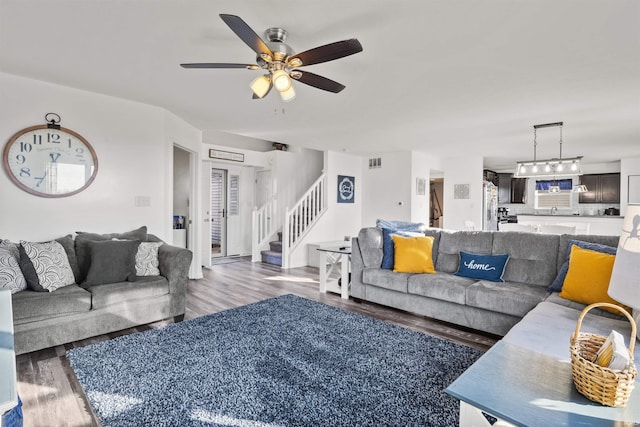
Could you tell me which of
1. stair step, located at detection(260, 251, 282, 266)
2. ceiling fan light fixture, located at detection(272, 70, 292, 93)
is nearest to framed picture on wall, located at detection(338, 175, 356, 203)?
stair step, located at detection(260, 251, 282, 266)

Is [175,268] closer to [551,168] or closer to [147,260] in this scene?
[147,260]

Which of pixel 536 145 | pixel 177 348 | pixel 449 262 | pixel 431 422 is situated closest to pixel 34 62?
pixel 177 348

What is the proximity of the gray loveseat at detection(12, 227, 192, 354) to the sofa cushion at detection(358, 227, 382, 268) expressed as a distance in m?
1.97

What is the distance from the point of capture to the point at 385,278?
373 centimetres

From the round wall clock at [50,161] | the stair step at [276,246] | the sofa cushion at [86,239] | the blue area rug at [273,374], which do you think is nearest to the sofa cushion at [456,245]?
the blue area rug at [273,374]

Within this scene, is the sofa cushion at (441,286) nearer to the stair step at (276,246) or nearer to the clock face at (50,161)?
the clock face at (50,161)

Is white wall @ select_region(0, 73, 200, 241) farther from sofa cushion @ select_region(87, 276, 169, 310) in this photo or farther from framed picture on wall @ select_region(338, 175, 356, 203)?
framed picture on wall @ select_region(338, 175, 356, 203)

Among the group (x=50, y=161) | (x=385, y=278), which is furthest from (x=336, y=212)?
(x=50, y=161)

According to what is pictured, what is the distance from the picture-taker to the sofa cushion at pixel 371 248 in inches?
156

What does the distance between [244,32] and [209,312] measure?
2852 mm

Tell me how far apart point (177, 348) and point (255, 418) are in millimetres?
1165

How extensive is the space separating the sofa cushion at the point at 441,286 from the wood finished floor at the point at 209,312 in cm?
30

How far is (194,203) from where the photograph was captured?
17.2ft

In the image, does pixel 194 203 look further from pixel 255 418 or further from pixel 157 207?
pixel 255 418
